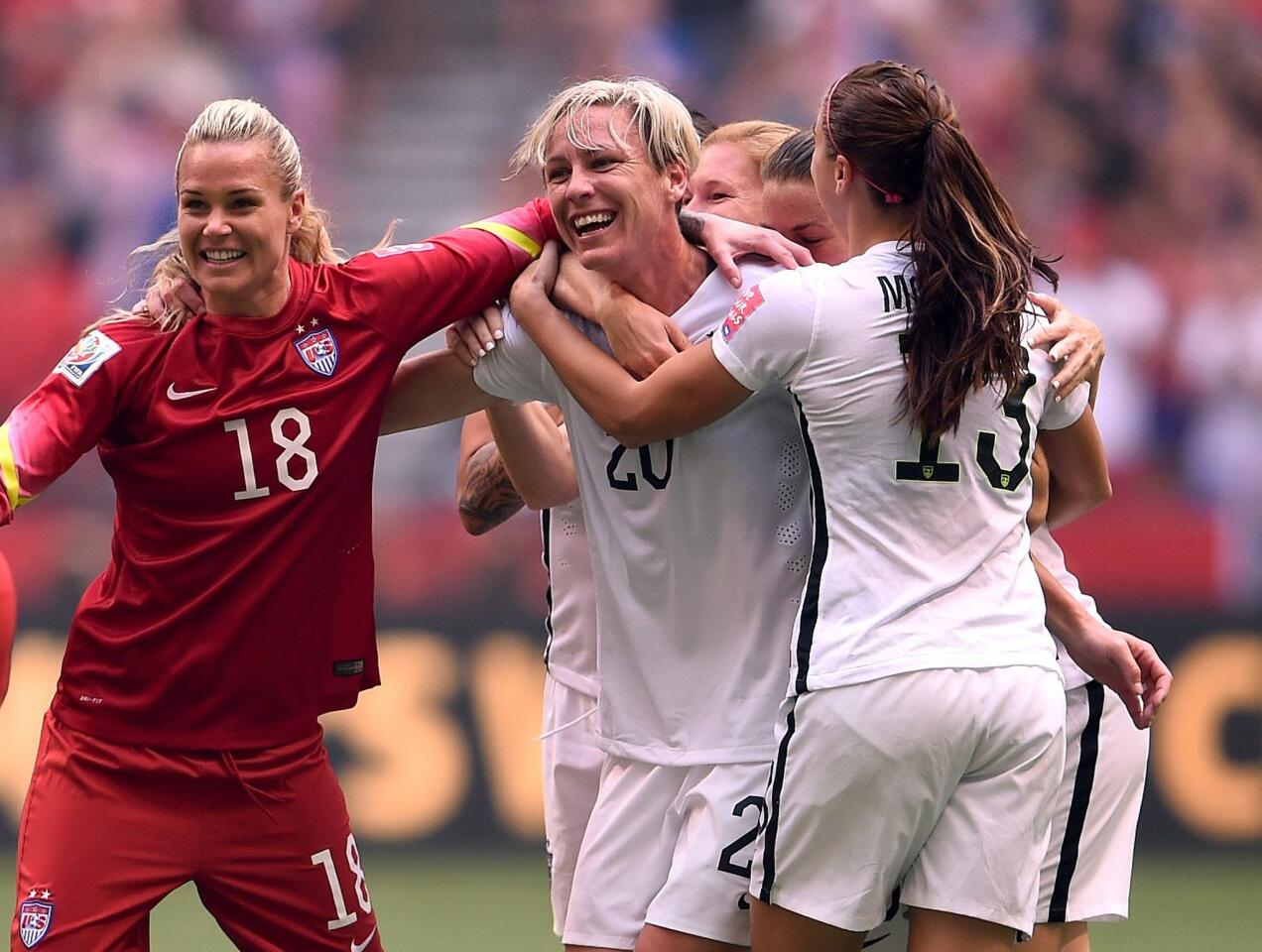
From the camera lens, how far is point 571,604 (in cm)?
435

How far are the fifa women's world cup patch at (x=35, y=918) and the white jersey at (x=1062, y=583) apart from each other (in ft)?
6.78

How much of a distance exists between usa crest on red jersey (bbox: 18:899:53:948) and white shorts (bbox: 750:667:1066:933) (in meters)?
1.35

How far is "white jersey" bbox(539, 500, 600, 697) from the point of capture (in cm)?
432

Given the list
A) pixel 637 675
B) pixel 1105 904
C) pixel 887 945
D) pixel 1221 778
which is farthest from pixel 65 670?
pixel 1221 778

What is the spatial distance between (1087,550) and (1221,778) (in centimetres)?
121

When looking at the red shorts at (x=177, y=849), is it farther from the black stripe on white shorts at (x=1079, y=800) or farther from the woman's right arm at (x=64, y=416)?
the black stripe on white shorts at (x=1079, y=800)

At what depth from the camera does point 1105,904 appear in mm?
3836

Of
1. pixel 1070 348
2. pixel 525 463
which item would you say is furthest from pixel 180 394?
pixel 1070 348

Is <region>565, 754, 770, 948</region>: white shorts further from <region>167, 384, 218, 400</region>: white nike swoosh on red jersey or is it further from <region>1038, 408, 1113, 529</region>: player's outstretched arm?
<region>167, 384, 218, 400</region>: white nike swoosh on red jersey

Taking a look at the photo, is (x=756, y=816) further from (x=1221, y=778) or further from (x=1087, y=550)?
(x=1087, y=550)

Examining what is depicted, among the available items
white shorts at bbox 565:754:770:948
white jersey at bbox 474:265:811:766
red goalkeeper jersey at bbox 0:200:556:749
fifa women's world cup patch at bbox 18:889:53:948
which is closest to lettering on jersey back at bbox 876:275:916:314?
white jersey at bbox 474:265:811:766

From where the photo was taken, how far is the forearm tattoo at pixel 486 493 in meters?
4.46

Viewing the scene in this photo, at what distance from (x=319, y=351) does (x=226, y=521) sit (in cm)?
39

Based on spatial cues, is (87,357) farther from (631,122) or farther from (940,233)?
(940,233)
